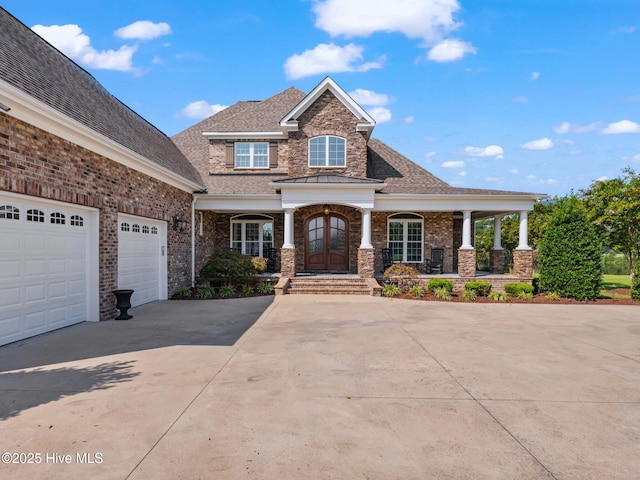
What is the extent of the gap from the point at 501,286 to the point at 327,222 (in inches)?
301

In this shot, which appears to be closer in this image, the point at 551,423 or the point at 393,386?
the point at 551,423

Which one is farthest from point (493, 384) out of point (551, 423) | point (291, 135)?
point (291, 135)

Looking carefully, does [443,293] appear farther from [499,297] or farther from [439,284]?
[499,297]

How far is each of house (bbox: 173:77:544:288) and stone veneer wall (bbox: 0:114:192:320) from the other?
264 cm

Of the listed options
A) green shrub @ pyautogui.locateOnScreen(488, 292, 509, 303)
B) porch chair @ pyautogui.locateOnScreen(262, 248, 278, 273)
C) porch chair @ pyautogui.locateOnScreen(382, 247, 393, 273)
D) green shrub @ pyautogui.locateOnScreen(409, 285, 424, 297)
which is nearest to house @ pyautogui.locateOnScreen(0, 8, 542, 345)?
porch chair @ pyautogui.locateOnScreen(262, 248, 278, 273)

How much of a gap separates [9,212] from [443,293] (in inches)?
474

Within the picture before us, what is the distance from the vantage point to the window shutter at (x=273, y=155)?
18203 millimetres

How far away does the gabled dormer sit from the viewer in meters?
16.8

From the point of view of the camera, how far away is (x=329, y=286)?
1423 centimetres

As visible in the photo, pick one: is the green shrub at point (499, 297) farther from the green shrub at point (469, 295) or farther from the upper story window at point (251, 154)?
the upper story window at point (251, 154)

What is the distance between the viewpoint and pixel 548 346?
22.8 feet

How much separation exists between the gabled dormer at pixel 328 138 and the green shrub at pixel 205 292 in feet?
20.7

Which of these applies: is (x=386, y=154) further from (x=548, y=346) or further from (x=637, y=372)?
(x=637, y=372)

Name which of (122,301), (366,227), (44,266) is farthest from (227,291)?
(44,266)
